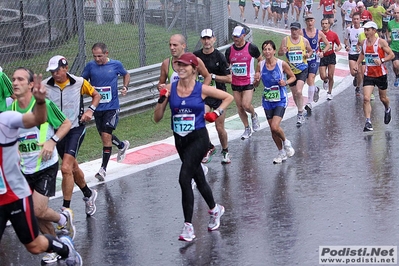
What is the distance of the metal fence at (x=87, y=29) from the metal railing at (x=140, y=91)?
40 centimetres

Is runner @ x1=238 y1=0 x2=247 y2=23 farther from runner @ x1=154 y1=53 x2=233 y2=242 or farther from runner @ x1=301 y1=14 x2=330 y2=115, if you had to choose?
runner @ x1=154 y1=53 x2=233 y2=242

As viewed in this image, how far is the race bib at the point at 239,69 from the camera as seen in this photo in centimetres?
1290

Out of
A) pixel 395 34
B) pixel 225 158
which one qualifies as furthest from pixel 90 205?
pixel 395 34

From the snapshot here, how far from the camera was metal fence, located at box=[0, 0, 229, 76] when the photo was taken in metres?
13.2

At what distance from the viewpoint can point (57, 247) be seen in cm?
719

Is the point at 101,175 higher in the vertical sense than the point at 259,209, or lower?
lower

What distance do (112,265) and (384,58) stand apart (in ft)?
26.4

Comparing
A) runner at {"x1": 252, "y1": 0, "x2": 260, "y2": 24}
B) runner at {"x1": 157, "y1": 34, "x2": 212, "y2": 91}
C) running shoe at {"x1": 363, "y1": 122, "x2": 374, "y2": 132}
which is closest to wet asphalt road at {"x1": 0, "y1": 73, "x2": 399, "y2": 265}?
running shoe at {"x1": 363, "y1": 122, "x2": 374, "y2": 132}

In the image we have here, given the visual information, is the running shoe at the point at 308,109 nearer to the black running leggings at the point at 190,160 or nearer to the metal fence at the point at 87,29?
the metal fence at the point at 87,29

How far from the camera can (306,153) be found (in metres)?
12.4

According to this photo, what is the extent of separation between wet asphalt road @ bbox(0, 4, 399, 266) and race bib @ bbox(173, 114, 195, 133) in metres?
1.17

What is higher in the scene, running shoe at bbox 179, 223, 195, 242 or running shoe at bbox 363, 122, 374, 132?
running shoe at bbox 179, 223, 195, 242

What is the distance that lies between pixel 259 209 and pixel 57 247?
3052 millimetres

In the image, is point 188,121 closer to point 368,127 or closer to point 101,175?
point 101,175
